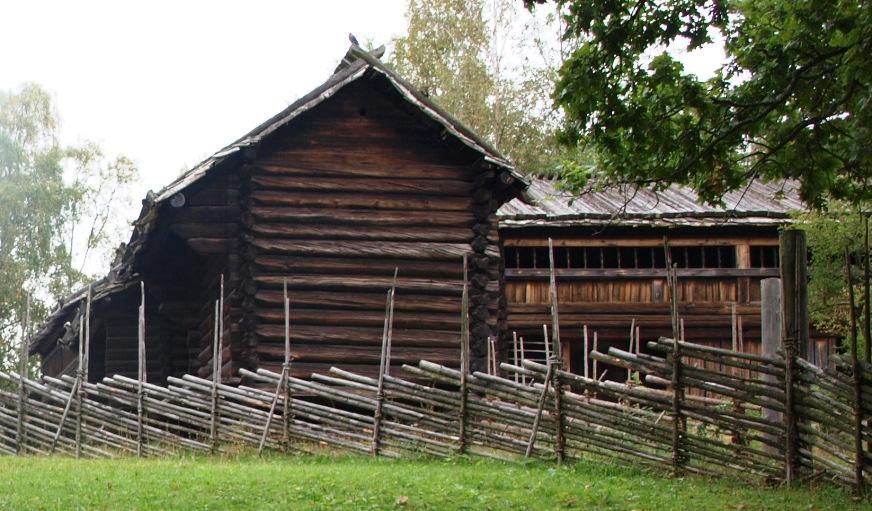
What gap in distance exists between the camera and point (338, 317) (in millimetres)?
20547

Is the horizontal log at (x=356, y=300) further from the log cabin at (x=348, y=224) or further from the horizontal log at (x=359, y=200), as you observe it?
the horizontal log at (x=359, y=200)

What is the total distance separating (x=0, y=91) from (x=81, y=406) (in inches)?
1311

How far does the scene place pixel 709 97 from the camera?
42.8 feet

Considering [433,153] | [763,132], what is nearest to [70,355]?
[433,153]

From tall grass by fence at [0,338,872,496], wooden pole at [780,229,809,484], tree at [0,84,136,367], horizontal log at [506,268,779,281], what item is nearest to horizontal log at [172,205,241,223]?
tall grass by fence at [0,338,872,496]

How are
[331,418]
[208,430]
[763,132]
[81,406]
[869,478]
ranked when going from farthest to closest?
[81,406]
[208,430]
[331,418]
[763,132]
[869,478]

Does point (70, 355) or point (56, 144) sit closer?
point (70, 355)

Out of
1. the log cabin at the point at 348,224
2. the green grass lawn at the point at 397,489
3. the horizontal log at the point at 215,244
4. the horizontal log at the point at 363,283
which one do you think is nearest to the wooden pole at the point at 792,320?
the green grass lawn at the point at 397,489

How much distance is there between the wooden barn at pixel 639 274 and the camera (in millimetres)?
28641

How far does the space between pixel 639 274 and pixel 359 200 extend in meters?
10.0

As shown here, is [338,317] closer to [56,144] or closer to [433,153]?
[433,153]

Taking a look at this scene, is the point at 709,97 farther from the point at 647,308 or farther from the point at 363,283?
the point at 647,308

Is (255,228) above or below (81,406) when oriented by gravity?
above

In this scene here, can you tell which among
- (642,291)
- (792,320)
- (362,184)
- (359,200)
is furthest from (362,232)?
(642,291)
